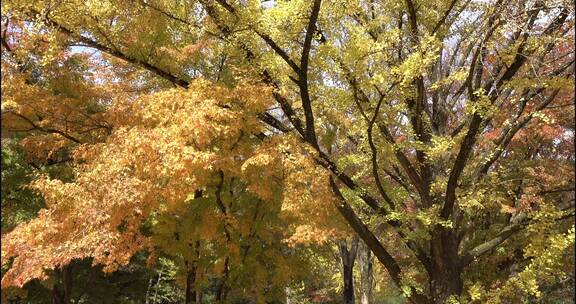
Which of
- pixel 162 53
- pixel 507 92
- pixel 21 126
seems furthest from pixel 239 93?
pixel 507 92

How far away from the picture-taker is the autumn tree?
24.6ft

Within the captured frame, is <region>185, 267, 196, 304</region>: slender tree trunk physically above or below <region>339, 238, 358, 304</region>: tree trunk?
below

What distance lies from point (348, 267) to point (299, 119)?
333 inches

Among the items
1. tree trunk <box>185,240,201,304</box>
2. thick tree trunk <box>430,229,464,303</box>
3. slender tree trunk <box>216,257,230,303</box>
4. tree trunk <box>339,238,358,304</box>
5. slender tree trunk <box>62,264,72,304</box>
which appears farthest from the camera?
tree trunk <box>339,238,358,304</box>

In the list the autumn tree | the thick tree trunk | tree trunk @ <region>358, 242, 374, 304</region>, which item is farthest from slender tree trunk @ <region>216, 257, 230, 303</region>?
tree trunk @ <region>358, 242, 374, 304</region>

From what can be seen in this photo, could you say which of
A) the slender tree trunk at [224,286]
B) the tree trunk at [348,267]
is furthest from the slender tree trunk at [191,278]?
the tree trunk at [348,267]

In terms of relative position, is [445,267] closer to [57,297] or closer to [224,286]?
[224,286]

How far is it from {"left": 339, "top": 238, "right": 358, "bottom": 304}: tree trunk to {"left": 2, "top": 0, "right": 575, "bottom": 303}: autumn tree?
5.15 metres

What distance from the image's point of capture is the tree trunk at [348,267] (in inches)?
635

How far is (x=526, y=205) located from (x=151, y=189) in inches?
336

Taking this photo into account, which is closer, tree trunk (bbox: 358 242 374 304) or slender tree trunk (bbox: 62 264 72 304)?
slender tree trunk (bbox: 62 264 72 304)

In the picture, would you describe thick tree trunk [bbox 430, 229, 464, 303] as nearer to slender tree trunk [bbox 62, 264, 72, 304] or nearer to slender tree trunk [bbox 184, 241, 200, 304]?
slender tree trunk [bbox 184, 241, 200, 304]

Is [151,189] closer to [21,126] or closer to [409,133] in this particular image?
[21,126]

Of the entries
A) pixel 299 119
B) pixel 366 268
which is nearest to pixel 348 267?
pixel 366 268
